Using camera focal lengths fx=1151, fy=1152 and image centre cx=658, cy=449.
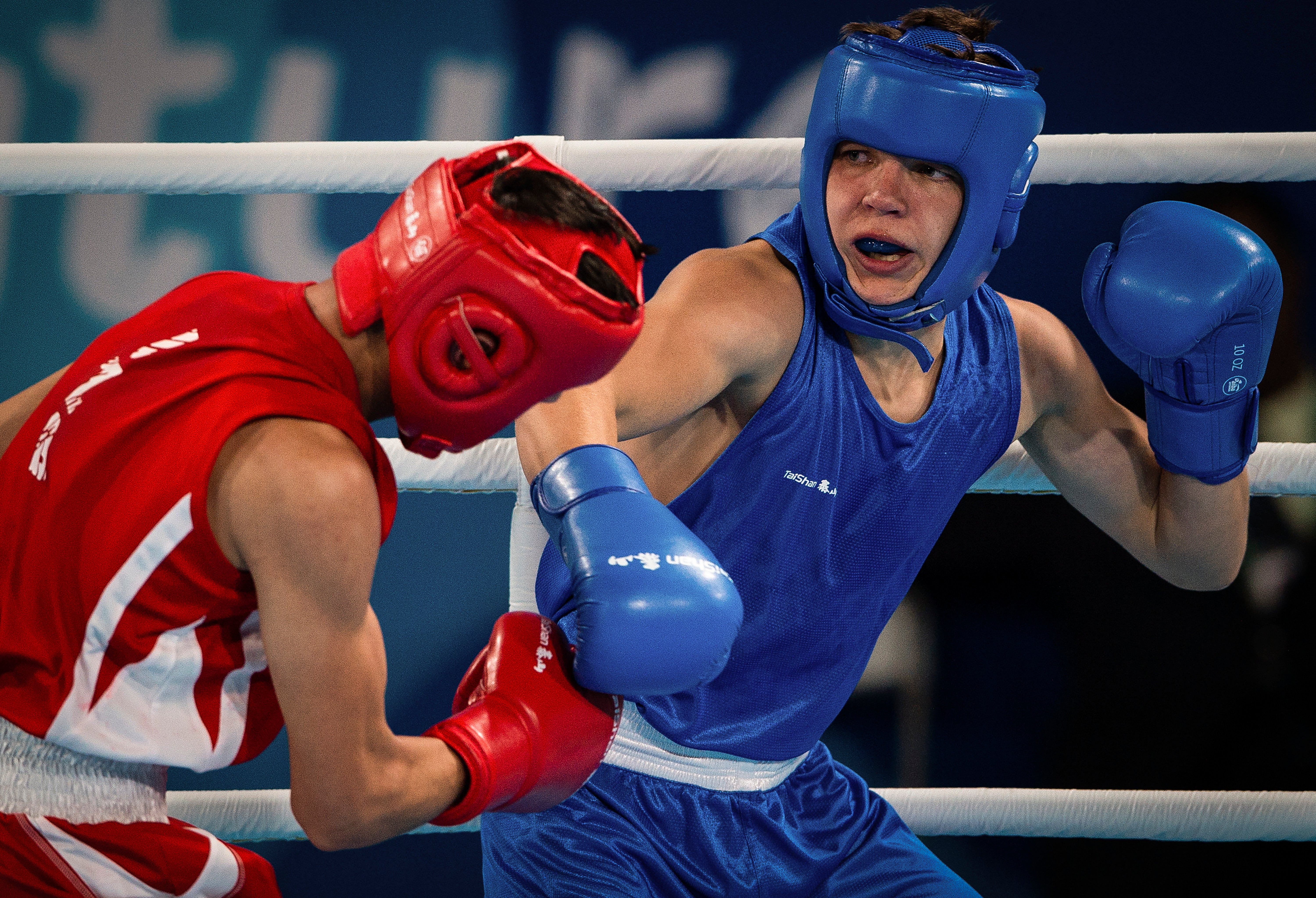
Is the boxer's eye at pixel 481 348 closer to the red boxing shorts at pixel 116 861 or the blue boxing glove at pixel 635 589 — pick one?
the blue boxing glove at pixel 635 589

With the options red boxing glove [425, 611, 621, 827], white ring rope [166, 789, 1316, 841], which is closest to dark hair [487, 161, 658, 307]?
red boxing glove [425, 611, 621, 827]

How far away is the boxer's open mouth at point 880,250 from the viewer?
150 cm

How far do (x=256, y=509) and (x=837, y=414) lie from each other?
0.84 meters

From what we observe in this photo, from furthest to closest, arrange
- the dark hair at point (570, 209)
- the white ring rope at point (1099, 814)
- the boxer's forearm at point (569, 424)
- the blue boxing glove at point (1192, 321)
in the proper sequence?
the white ring rope at point (1099, 814) < the blue boxing glove at point (1192, 321) < the boxer's forearm at point (569, 424) < the dark hair at point (570, 209)

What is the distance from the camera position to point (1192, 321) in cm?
158

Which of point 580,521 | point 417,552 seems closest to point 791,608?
point 580,521

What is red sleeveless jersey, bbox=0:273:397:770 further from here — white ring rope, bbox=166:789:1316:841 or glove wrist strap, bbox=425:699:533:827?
white ring rope, bbox=166:789:1316:841

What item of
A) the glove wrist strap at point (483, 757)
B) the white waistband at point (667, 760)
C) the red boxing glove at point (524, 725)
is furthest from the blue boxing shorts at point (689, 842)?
the glove wrist strap at point (483, 757)

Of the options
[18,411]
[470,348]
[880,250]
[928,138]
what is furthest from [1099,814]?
[18,411]

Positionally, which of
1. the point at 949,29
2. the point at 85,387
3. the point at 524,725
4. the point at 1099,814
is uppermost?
the point at 949,29

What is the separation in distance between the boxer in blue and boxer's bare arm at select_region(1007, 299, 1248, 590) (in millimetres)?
41

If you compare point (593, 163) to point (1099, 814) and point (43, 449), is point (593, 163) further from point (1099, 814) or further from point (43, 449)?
point (1099, 814)

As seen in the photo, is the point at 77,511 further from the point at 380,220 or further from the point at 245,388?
the point at 380,220

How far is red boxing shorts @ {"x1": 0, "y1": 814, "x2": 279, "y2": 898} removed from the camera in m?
1.00
